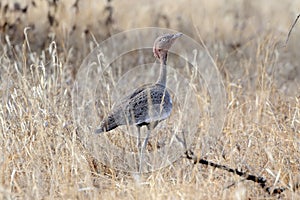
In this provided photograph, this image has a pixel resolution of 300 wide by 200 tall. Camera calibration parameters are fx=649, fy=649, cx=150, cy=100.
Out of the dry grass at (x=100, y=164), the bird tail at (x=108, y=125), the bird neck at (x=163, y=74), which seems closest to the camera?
the dry grass at (x=100, y=164)

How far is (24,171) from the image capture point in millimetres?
3752

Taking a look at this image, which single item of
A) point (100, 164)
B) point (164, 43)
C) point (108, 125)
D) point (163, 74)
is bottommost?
point (100, 164)

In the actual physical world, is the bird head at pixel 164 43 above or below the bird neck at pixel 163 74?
above

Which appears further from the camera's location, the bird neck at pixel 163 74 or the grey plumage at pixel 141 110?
the bird neck at pixel 163 74

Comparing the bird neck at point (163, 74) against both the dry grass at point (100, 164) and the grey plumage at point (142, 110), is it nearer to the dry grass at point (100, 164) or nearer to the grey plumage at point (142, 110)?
the grey plumage at point (142, 110)

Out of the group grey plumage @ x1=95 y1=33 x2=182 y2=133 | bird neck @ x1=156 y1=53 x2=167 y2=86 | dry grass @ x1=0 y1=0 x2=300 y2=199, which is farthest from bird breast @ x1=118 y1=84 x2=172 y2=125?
dry grass @ x1=0 y1=0 x2=300 y2=199

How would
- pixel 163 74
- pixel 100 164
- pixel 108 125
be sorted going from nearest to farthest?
pixel 108 125
pixel 100 164
pixel 163 74

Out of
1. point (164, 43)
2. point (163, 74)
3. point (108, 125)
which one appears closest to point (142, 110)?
point (108, 125)

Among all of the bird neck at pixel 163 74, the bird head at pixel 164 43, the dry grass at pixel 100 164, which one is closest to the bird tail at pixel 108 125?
the dry grass at pixel 100 164

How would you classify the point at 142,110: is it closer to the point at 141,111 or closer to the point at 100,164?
the point at 141,111

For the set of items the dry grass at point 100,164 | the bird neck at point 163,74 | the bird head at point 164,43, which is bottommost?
the dry grass at point 100,164

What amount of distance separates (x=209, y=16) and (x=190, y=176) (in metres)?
6.35

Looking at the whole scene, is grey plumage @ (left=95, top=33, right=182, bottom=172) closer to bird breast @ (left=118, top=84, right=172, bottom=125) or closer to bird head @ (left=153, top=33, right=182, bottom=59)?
bird breast @ (left=118, top=84, right=172, bottom=125)

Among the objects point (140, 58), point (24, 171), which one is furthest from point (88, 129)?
point (140, 58)
